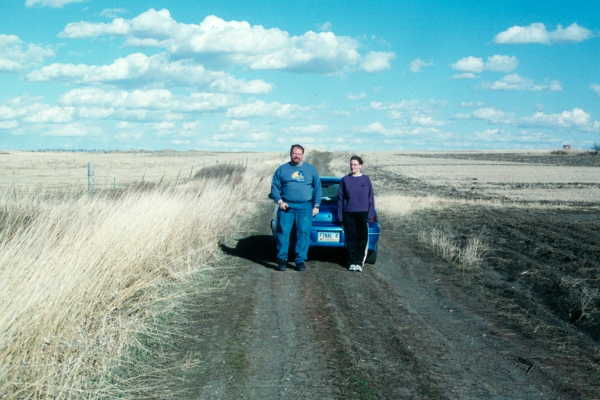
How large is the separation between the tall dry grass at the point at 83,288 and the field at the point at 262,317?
20 millimetres

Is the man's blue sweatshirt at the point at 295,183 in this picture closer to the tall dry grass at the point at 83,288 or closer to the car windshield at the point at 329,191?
the car windshield at the point at 329,191

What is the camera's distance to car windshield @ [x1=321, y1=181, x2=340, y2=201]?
10055 millimetres

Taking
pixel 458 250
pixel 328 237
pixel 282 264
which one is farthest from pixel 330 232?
pixel 458 250

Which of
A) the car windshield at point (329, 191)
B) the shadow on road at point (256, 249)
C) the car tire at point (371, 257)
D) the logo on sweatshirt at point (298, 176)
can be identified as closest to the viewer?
the logo on sweatshirt at point (298, 176)

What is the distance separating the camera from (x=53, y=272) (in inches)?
196

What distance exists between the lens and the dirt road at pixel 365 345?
165 inches

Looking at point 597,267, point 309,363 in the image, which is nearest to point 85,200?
point 309,363

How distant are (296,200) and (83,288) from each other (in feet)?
13.0

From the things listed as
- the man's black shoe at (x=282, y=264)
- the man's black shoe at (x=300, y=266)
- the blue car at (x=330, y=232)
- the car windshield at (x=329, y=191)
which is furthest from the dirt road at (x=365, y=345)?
the car windshield at (x=329, y=191)

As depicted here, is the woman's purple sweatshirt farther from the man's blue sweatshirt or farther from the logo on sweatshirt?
the logo on sweatshirt

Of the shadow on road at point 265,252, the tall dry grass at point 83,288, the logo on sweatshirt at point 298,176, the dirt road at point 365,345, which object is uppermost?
the logo on sweatshirt at point 298,176

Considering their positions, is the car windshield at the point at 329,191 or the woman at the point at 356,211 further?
the car windshield at the point at 329,191

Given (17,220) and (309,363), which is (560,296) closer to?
(309,363)

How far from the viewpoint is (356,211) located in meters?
8.78
